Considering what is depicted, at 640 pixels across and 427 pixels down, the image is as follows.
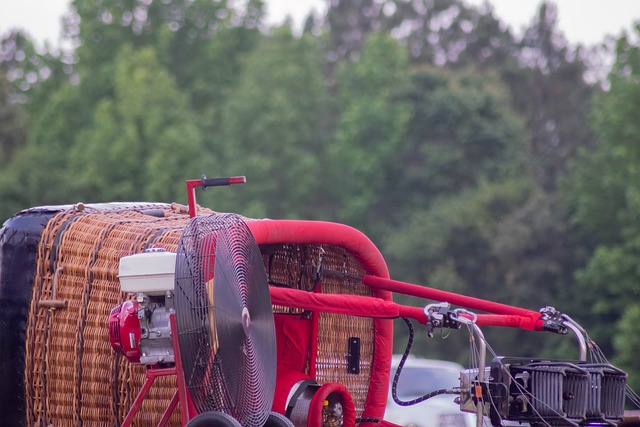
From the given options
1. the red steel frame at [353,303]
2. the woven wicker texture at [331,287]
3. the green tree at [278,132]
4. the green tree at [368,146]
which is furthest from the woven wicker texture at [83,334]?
the green tree at [368,146]

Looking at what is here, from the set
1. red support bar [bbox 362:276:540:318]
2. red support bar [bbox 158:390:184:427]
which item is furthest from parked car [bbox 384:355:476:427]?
red support bar [bbox 158:390:184:427]

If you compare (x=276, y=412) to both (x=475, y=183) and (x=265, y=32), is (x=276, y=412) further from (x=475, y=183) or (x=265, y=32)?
(x=265, y=32)

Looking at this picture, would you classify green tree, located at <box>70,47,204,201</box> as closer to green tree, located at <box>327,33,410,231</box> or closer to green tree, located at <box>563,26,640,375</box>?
green tree, located at <box>327,33,410,231</box>

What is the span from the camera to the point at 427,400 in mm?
13773

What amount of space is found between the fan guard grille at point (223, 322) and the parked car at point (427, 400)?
24.6ft

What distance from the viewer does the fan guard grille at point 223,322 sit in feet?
18.4

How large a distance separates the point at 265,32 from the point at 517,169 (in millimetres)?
16059

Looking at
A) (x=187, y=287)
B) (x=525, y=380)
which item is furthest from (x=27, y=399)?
(x=525, y=380)

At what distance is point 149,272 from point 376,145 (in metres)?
39.0

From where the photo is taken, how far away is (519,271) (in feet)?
Result: 109

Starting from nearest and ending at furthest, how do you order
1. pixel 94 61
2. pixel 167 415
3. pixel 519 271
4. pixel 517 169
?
pixel 167 415, pixel 519 271, pixel 517 169, pixel 94 61

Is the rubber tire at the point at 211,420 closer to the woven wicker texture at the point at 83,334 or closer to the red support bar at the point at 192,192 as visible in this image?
the woven wicker texture at the point at 83,334

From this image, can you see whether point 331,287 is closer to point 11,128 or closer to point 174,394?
point 174,394

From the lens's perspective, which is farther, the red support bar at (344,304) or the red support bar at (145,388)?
the red support bar at (344,304)
